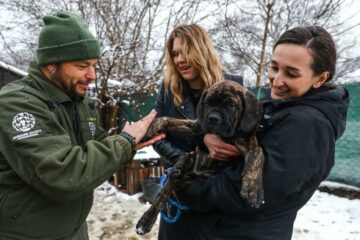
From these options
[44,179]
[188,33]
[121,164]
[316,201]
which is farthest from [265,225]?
[316,201]

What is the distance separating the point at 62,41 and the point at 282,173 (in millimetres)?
1552

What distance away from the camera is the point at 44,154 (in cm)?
171

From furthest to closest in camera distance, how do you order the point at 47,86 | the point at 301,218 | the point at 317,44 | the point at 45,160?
the point at 301,218
the point at 47,86
the point at 317,44
the point at 45,160

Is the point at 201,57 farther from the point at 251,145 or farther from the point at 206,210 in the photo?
the point at 206,210

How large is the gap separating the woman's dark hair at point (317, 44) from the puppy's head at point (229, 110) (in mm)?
507

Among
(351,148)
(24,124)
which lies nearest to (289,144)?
(24,124)

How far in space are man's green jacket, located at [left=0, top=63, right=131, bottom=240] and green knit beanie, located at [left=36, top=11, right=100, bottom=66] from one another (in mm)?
143

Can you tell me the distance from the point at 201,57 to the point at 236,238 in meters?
1.67

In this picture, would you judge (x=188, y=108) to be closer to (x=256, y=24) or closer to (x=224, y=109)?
(x=224, y=109)

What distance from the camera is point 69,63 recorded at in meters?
2.12

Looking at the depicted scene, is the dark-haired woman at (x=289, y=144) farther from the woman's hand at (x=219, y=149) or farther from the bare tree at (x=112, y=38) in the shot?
the bare tree at (x=112, y=38)

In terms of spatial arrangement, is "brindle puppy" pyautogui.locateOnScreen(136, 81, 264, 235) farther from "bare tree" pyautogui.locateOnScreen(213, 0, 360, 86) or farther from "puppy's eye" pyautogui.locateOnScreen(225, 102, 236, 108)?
"bare tree" pyautogui.locateOnScreen(213, 0, 360, 86)

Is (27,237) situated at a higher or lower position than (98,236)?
higher

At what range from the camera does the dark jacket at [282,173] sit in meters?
1.70
